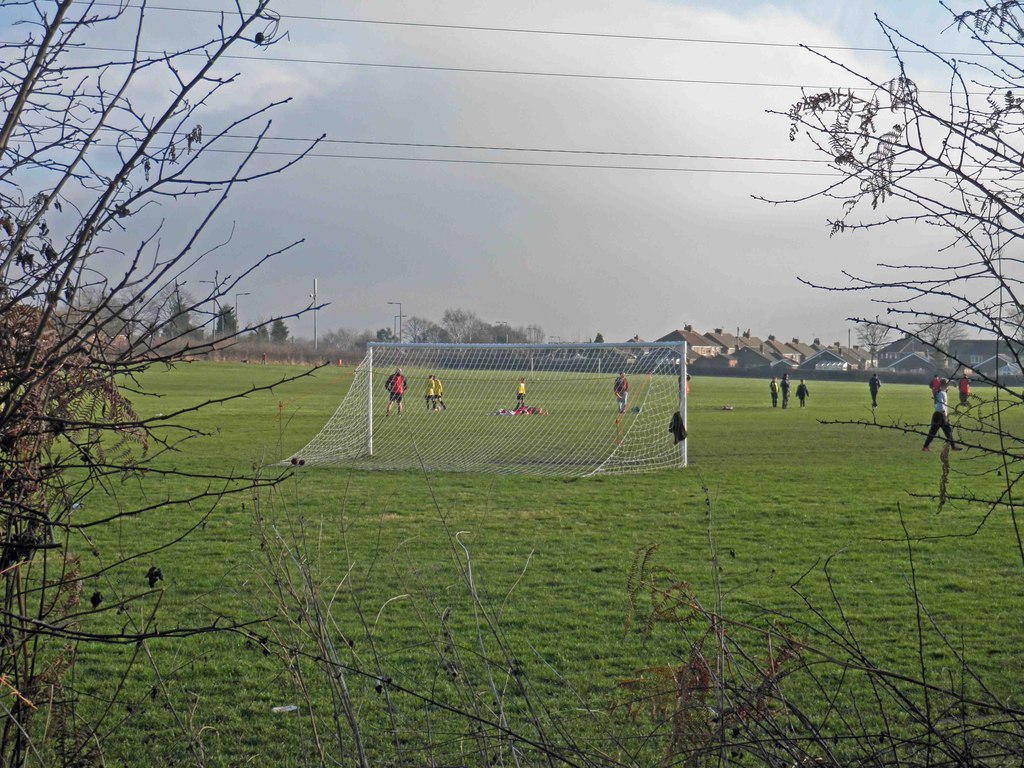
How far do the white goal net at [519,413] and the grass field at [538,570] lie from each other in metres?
2.14

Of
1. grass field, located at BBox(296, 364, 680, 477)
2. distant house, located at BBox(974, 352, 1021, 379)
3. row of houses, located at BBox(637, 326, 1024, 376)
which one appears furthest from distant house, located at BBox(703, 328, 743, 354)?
distant house, located at BBox(974, 352, 1021, 379)

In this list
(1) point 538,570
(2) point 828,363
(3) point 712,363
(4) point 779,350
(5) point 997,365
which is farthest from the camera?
(4) point 779,350

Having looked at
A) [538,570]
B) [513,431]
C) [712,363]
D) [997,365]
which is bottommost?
[538,570]

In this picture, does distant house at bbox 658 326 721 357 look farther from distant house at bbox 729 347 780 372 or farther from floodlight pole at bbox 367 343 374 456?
floodlight pole at bbox 367 343 374 456

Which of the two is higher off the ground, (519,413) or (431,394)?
(431,394)

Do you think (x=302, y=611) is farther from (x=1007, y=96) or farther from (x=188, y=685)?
(x=188, y=685)

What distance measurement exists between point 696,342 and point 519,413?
96.8 m

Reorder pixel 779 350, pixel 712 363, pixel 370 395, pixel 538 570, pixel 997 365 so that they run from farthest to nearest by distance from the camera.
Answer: pixel 779 350, pixel 712 363, pixel 370 395, pixel 538 570, pixel 997 365

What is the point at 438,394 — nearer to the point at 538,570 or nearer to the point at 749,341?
the point at 538,570

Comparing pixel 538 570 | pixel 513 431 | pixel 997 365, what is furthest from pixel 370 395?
pixel 997 365

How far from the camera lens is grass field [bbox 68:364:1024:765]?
5133 millimetres

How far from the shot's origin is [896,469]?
60.5 ft

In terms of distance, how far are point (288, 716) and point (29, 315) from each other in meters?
3.18

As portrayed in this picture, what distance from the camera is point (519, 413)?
30.8 metres
